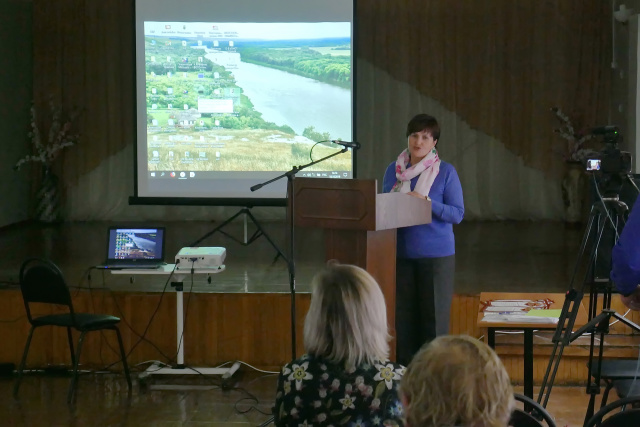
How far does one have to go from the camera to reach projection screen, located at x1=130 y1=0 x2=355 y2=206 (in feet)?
22.6

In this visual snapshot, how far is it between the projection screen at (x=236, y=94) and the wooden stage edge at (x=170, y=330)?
1.83 meters

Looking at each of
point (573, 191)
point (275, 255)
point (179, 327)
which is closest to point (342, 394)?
point (179, 327)

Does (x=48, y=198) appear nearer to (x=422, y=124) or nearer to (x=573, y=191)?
(x=573, y=191)

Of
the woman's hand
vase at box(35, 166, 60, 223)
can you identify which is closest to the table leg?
the woman's hand

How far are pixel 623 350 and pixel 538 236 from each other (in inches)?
136

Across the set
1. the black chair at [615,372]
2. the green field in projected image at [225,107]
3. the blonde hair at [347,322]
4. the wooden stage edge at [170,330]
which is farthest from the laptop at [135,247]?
the blonde hair at [347,322]

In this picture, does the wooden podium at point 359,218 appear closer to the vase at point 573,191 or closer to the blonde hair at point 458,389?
the blonde hair at point 458,389

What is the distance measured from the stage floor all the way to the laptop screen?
29cm

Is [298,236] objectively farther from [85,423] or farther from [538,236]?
[85,423]

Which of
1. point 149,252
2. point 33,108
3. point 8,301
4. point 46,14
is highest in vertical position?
point 46,14

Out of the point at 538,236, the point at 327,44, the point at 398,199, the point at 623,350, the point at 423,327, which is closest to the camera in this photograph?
the point at 398,199

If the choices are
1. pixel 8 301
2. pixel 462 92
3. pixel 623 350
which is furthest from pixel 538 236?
pixel 8 301

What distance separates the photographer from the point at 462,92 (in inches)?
367

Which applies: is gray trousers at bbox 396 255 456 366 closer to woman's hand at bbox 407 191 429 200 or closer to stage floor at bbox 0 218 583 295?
woman's hand at bbox 407 191 429 200
